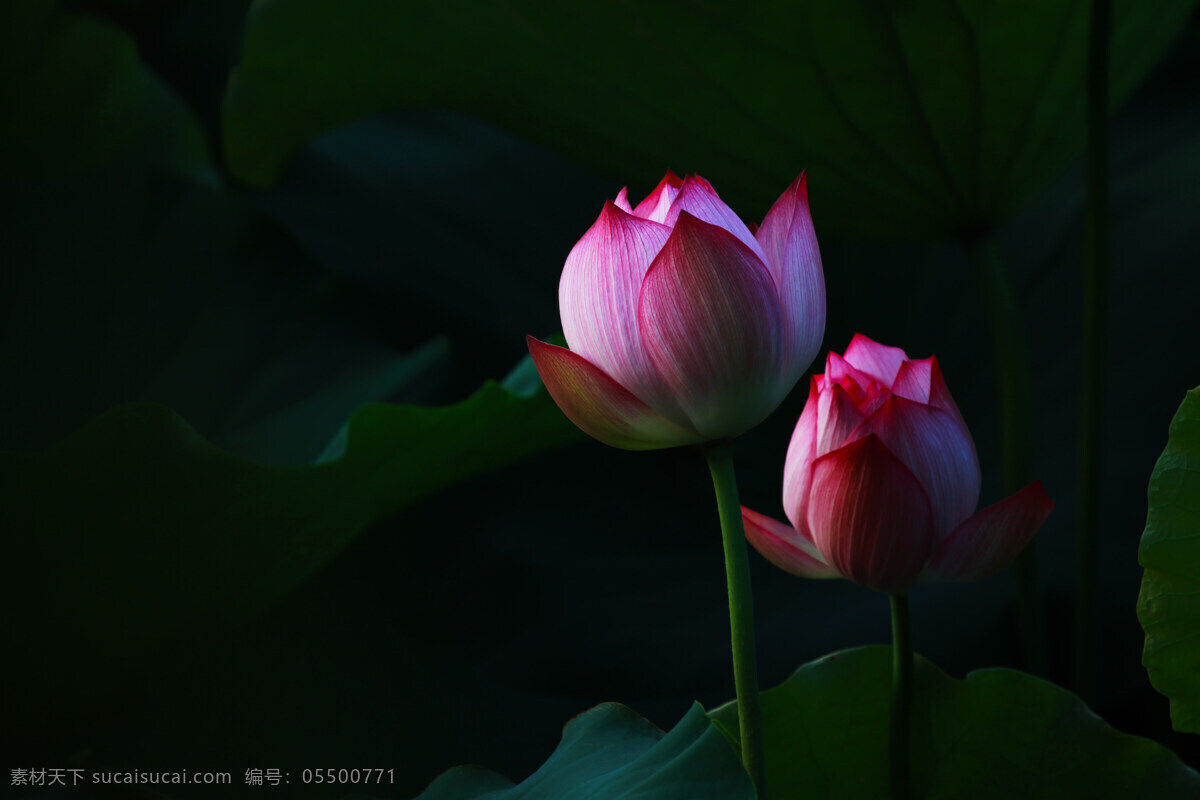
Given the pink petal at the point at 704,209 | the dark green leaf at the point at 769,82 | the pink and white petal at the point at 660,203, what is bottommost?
the pink petal at the point at 704,209

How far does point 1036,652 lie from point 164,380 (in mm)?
641

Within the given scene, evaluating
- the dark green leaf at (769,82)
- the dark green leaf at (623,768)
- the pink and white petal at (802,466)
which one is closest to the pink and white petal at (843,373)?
the pink and white petal at (802,466)

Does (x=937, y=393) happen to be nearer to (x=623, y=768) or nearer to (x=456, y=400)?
(x=623, y=768)

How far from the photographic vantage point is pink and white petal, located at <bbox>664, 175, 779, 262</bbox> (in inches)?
10.3

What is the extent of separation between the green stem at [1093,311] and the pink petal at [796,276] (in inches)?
8.9

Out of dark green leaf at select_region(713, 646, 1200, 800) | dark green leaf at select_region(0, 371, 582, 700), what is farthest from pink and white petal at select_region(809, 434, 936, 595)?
dark green leaf at select_region(0, 371, 582, 700)

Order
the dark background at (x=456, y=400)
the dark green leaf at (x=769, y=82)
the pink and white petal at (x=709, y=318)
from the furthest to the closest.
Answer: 1. the dark background at (x=456, y=400)
2. the dark green leaf at (x=769, y=82)
3. the pink and white petal at (x=709, y=318)

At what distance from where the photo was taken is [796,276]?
26 centimetres

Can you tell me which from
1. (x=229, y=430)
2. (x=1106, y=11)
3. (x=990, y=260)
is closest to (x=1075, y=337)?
(x=990, y=260)

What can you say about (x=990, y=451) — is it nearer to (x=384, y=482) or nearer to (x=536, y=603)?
(x=536, y=603)

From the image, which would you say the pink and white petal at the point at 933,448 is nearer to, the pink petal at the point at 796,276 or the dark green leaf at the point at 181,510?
the pink petal at the point at 796,276

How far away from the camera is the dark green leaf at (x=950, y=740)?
1.22ft

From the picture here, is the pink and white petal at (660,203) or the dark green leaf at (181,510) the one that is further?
the dark green leaf at (181,510)

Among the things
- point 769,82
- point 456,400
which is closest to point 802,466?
point 769,82
